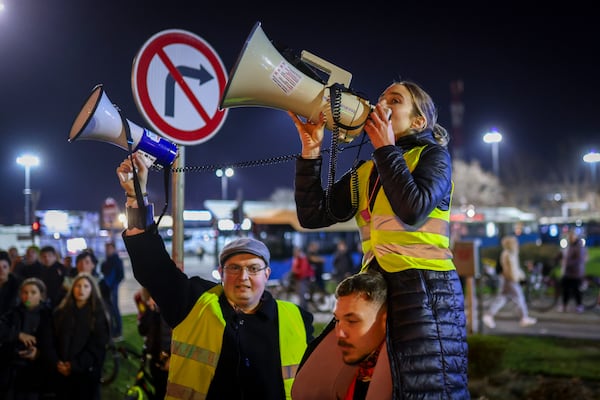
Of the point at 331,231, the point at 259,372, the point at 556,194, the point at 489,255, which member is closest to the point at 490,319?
the point at 259,372

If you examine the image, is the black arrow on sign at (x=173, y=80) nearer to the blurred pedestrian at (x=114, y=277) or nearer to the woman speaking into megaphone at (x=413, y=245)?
the woman speaking into megaphone at (x=413, y=245)

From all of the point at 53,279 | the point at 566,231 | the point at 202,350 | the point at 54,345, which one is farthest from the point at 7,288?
the point at 566,231

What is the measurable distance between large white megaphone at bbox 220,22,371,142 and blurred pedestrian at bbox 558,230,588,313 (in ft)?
42.8

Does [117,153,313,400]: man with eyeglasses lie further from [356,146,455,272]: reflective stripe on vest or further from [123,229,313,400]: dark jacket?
[356,146,455,272]: reflective stripe on vest

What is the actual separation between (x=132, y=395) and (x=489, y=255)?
21.1m

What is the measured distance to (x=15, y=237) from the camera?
17688 mm

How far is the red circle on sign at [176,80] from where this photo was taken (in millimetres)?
3516

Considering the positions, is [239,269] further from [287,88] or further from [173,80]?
[173,80]

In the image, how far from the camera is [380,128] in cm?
214

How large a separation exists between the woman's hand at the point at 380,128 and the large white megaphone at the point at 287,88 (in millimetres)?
48

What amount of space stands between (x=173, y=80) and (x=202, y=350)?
1707 millimetres

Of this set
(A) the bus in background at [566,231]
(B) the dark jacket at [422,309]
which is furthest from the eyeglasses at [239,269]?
(A) the bus in background at [566,231]

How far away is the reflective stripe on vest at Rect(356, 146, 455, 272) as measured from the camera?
2.05 meters

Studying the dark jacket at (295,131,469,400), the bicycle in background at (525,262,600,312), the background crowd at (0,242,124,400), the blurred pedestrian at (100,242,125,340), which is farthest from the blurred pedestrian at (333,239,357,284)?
the dark jacket at (295,131,469,400)
